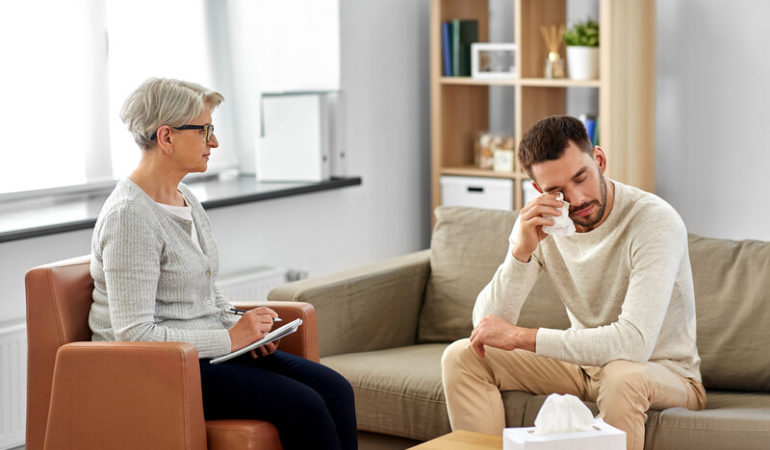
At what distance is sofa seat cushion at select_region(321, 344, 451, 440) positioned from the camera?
2705 mm

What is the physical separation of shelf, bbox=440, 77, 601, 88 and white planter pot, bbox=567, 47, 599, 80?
0.13ft

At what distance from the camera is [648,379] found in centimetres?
219

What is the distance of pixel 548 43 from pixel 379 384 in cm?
200

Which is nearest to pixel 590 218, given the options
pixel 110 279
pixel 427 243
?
pixel 110 279

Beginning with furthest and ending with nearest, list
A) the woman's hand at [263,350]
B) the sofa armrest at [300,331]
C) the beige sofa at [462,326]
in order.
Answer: the sofa armrest at [300,331], the woman's hand at [263,350], the beige sofa at [462,326]

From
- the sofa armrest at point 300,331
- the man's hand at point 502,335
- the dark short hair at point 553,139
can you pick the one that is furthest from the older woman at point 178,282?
the dark short hair at point 553,139

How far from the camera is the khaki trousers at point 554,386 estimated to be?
2.17 metres

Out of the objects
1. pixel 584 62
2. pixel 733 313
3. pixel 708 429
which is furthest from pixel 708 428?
pixel 584 62

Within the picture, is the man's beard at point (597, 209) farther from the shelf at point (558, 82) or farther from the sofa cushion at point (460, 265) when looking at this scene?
the shelf at point (558, 82)

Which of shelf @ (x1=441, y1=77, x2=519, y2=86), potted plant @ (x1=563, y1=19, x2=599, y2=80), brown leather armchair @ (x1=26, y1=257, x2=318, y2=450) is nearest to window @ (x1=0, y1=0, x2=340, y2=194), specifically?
shelf @ (x1=441, y1=77, x2=519, y2=86)

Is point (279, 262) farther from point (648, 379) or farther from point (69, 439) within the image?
point (648, 379)

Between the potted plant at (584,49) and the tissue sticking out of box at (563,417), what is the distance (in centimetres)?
248

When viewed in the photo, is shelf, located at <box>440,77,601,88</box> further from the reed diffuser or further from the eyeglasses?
the eyeglasses

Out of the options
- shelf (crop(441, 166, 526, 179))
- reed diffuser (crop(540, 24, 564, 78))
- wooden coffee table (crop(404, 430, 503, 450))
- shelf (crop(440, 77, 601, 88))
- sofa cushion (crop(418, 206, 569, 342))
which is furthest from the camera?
shelf (crop(441, 166, 526, 179))
